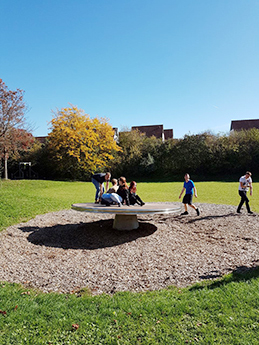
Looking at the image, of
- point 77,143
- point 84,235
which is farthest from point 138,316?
point 77,143

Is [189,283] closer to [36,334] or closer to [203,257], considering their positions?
[203,257]

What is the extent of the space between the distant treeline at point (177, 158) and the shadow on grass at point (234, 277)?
29583mm

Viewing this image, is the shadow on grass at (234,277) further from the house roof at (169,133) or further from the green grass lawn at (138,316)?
the house roof at (169,133)

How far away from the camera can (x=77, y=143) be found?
34.6m

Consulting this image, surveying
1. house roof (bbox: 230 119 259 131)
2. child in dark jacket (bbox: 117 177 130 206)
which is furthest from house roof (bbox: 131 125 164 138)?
child in dark jacket (bbox: 117 177 130 206)

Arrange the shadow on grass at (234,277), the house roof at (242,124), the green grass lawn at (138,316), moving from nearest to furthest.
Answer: the green grass lawn at (138,316) < the shadow on grass at (234,277) < the house roof at (242,124)

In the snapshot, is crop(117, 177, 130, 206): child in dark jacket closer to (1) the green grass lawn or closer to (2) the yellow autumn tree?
(1) the green grass lawn

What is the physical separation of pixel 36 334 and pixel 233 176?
32.9 meters

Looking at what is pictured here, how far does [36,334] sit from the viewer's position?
10.9 feet

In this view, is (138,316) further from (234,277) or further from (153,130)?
(153,130)

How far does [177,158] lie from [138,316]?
33192mm

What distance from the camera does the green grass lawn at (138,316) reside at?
3.21 meters

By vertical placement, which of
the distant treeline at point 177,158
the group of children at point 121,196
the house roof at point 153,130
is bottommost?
the group of children at point 121,196

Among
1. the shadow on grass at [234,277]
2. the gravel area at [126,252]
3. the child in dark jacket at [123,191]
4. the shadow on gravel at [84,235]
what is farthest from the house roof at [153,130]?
the shadow on grass at [234,277]
